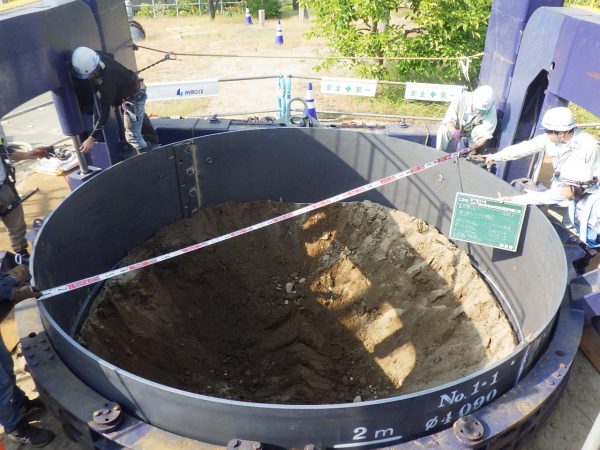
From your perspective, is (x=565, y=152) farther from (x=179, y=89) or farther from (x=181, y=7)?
(x=181, y=7)

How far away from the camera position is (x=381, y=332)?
5215 millimetres

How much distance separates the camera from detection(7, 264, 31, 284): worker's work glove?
3893mm

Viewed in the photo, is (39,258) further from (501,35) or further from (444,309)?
(501,35)

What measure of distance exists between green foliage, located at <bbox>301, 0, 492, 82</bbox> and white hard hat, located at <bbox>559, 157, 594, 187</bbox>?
6659 mm

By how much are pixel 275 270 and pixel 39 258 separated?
2.74m

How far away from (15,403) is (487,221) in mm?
4216

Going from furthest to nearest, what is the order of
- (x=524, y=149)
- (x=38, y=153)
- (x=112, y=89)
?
(x=112, y=89) < (x=38, y=153) < (x=524, y=149)

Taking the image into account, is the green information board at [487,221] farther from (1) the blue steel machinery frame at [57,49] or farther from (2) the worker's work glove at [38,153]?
(2) the worker's work glove at [38,153]

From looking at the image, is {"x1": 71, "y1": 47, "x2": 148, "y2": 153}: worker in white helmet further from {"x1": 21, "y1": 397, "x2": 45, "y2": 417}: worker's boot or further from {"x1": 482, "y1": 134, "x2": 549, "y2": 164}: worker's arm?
{"x1": 482, "y1": 134, "x2": 549, "y2": 164}: worker's arm

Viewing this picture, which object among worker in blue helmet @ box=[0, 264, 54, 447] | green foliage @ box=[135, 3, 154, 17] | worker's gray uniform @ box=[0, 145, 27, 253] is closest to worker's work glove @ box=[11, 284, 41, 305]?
worker in blue helmet @ box=[0, 264, 54, 447]

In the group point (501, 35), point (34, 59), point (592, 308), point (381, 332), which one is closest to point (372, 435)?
point (592, 308)

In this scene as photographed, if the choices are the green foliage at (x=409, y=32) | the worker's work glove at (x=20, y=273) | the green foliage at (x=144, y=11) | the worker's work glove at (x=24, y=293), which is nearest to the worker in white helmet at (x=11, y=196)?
the worker's work glove at (x=20, y=273)

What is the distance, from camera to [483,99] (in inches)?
234

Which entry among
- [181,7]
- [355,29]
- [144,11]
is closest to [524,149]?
[355,29]
